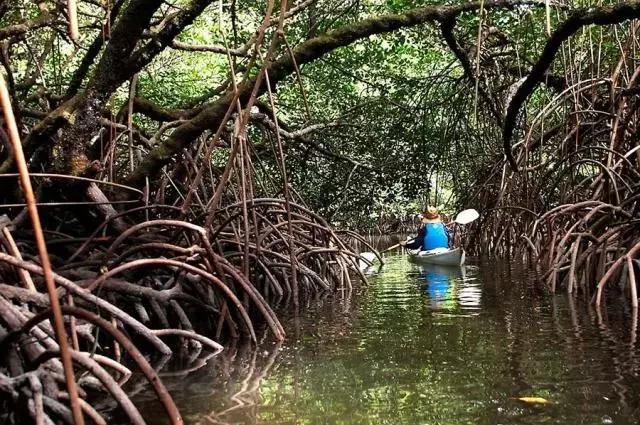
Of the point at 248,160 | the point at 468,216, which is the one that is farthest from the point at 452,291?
the point at 468,216

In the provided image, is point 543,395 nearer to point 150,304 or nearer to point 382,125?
point 150,304

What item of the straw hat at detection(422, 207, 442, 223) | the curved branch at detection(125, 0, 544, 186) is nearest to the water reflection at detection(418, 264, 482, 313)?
the curved branch at detection(125, 0, 544, 186)

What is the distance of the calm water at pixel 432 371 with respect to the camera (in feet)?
7.00

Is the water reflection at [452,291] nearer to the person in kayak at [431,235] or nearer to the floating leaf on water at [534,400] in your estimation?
the floating leaf on water at [534,400]

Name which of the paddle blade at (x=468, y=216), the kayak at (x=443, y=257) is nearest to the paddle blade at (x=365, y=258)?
the kayak at (x=443, y=257)

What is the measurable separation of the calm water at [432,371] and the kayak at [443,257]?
463 cm

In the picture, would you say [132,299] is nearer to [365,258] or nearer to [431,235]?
[365,258]

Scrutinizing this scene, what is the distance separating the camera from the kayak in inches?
356

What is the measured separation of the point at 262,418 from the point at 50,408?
60cm

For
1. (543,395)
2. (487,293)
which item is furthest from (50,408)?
(487,293)

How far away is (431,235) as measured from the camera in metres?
10.7

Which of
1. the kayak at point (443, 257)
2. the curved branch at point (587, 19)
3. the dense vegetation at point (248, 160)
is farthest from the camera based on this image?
the kayak at point (443, 257)

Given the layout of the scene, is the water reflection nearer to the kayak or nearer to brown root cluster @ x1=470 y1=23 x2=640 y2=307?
brown root cluster @ x1=470 y1=23 x2=640 y2=307

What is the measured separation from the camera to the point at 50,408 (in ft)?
5.97
